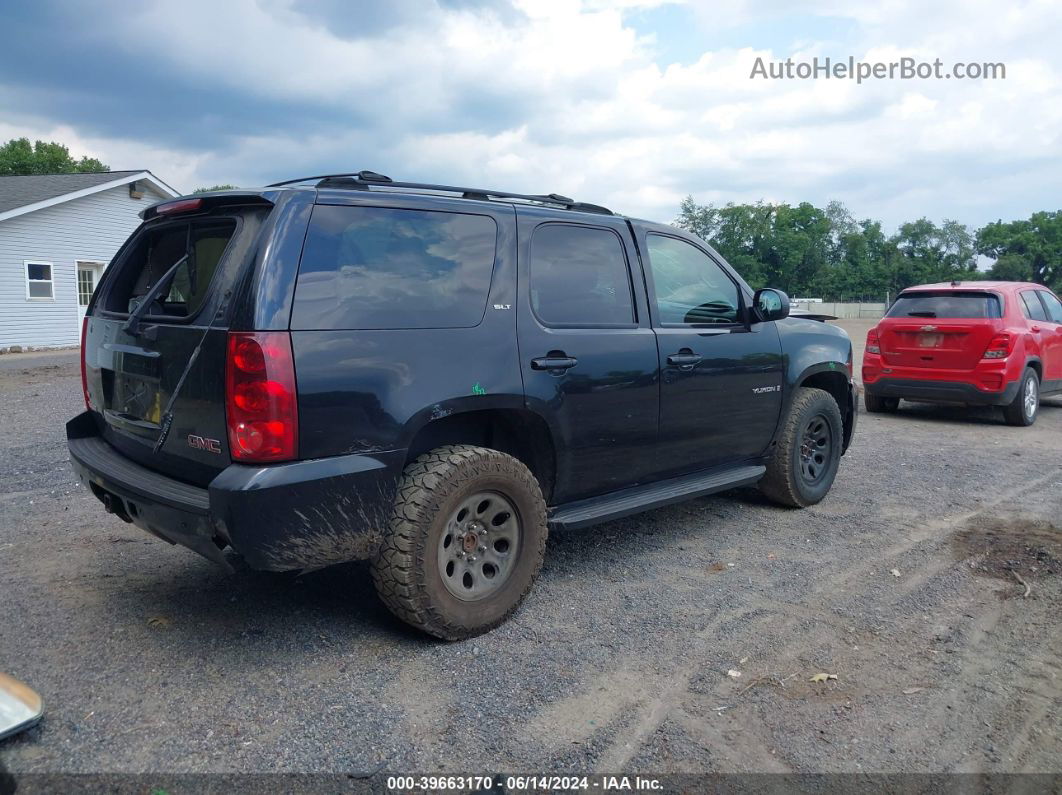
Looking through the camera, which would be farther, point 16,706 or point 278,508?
point 278,508

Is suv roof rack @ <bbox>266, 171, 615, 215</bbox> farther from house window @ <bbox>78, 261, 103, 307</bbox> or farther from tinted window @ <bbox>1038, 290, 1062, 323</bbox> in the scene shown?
house window @ <bbox>78, 261, 103, 307</bbox>

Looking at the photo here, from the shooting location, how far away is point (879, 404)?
10852mm

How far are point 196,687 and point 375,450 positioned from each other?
1.14m

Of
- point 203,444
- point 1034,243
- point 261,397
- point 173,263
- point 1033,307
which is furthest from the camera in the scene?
point 1034,243

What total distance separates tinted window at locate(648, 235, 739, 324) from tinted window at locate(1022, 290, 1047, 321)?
6814 mm

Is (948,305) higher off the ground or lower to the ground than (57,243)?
lower

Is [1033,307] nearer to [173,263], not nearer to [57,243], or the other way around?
[173,263]

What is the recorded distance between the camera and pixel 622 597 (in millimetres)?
4188

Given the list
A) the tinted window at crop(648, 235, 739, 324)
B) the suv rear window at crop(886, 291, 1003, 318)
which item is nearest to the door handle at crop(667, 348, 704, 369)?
the tinted window at crop(648, 235, 739, 324)

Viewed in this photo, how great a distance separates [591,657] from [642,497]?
1187 millimetres

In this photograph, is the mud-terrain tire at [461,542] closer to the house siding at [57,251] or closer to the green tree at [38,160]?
the house siding at [57,251]

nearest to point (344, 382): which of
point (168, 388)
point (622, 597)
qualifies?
point (168, 388)

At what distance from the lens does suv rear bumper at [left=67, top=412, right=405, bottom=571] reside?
9.85 feet

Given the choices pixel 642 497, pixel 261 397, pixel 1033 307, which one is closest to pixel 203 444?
pixel 261 397
